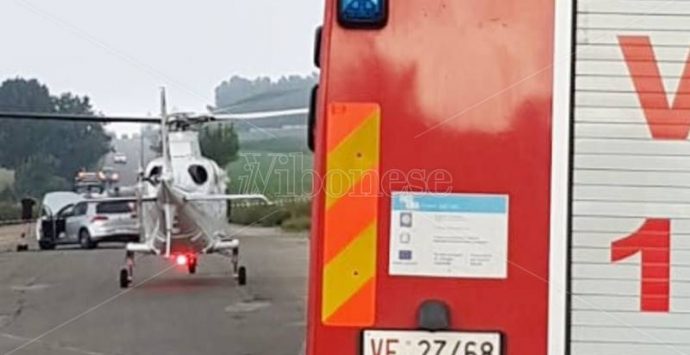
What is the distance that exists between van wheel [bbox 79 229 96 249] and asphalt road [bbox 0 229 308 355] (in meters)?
7.78

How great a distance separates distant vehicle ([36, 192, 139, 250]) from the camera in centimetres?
3956

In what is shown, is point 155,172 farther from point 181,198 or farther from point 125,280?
point 125,280

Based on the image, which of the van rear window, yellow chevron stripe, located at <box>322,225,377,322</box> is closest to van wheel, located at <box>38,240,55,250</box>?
the van rear window

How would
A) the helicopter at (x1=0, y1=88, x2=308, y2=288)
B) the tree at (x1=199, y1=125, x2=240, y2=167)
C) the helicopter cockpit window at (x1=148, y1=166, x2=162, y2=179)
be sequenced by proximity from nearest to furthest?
1. the helicopter at (x1=0, y1=88, x2=308, y2=288)
2. the helicopter cockpit window at (x1=148, y1=166, x2=162, y2=179)
3. the tree at (x1=199, y1=125, x2=240, y2=167)

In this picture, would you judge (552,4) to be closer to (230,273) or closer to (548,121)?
(548,121)

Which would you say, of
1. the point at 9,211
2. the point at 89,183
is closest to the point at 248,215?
the point at 89,183

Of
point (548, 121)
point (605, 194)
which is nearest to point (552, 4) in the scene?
point (548, 121)

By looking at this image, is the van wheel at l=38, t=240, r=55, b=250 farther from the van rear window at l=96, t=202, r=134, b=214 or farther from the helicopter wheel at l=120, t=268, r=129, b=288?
the helicopter wheel at l=120, t=268, r=129, b=288

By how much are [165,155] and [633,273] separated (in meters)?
20.4

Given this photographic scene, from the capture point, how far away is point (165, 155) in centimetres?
2283

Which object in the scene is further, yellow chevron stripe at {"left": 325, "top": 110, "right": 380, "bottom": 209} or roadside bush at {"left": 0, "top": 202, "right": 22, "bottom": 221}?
roadside bush at {"left": 0, "top": 202, "right": 22, "bottom": 221}

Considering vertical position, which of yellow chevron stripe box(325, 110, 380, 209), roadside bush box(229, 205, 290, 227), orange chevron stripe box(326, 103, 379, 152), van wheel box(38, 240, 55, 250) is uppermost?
orange chevron stripe box(326, 103, 379, 152)

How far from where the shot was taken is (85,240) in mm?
40500

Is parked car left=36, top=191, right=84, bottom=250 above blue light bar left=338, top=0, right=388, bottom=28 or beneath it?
beneath
